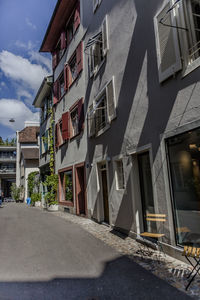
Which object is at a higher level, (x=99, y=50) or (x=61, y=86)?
(x=61, y=86)

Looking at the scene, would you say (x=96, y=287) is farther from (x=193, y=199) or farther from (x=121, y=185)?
(x=121, y=185)

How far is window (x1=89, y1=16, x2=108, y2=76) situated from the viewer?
9.20 metres

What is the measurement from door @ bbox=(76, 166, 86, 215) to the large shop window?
7.43m

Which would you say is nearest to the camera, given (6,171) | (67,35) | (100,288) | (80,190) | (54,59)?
(100,288)

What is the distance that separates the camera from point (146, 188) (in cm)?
652

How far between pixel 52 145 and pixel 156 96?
12.4m

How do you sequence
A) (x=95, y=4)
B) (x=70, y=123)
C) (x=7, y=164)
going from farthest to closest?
(x=7, y=164) < (x=70, y=123) < (x=95, y=4)

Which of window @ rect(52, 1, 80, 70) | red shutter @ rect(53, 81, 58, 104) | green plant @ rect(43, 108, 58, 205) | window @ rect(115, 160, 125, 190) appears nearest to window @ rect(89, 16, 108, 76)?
window @ rect(52, 1, 80, 70)

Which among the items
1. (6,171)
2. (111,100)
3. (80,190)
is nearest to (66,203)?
(80,190)

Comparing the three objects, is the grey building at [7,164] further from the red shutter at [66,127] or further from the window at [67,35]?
the red shutter at [66,127]

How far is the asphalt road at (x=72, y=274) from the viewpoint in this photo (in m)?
3.57

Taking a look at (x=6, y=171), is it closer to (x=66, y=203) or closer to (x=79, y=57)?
(x=66, y=203)

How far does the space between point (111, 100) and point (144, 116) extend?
101 inches

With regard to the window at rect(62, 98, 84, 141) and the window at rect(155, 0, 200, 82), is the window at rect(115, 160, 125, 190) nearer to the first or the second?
the window at rect(155, 0, 200, 82)
